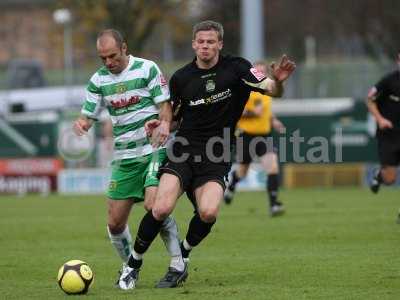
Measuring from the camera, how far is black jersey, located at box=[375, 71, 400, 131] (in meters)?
15.3

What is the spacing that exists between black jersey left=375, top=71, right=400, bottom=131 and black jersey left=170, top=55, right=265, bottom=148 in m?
6.30

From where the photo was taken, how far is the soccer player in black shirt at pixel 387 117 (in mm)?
15273

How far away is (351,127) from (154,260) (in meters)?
16.3

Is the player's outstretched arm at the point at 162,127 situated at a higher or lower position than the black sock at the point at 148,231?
higher

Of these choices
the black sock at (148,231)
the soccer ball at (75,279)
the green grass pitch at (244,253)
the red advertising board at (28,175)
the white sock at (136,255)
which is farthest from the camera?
the red advertising board at (28,175)

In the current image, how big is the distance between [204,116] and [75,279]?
5.98 ft

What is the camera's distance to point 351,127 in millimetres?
26734

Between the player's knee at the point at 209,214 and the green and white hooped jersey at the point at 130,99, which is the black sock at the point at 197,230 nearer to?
the player's knee at the point at 209,214

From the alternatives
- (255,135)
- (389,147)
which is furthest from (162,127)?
(255,135)

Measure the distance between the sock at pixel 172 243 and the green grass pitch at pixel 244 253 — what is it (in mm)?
203

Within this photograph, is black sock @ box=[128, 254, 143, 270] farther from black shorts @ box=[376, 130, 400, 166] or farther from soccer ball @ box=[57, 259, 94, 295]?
black shorts @ box=[376, 130, 400, 166]

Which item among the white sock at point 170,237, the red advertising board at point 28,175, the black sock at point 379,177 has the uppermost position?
the white sock at point 170,237

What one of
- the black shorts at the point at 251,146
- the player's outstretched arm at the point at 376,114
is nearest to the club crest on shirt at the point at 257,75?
the player's outstretched arm at the point at 376,114

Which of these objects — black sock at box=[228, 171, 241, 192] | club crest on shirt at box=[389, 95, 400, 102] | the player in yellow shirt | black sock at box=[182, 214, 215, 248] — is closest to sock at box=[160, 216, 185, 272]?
black sock at box=[182, 214, 215, 248]
